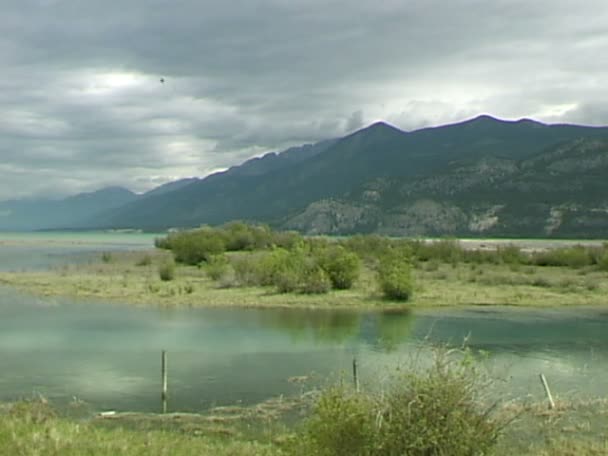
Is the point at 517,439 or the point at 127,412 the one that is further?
the point at 127,412

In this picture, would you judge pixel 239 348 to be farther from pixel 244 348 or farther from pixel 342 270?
pixel 342 270

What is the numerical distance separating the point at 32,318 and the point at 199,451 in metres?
29.7

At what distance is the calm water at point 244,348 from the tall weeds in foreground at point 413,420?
4574 mm

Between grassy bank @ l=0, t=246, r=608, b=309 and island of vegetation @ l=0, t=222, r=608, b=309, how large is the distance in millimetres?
71

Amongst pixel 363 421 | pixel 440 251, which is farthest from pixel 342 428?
pixel 440 251

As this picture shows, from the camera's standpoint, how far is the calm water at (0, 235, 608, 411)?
22891mm

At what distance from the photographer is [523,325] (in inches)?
1529

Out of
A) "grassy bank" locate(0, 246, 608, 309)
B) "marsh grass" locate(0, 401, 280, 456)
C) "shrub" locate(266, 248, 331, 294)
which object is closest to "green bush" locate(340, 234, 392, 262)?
"grassy bank" locate(0, 246, 608, 309)

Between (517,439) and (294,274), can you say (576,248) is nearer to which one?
(294,274)

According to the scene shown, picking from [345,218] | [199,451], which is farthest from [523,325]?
[345,218]

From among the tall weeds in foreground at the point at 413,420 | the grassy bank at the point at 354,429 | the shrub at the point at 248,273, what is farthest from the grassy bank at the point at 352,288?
the tall weeds in foreground at the point at 413,420

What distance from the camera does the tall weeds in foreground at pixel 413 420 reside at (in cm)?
1067

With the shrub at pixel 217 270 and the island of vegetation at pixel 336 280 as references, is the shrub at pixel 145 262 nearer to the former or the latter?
the island of vegetation at pixel 336 280

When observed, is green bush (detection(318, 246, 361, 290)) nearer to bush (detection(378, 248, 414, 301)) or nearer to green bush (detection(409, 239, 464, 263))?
bush (detection(378, 248, 414, 301))
